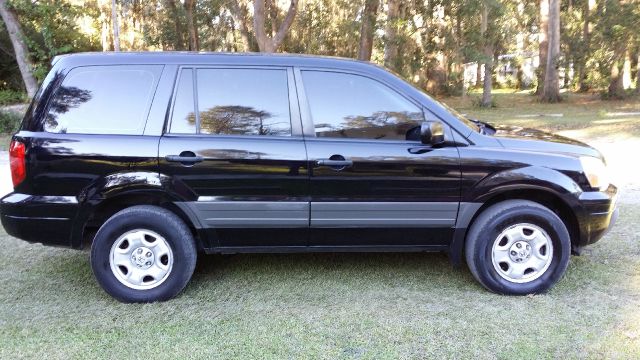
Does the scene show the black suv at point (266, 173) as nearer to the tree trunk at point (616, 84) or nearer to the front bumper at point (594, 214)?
the front bumper at point (594, 214)

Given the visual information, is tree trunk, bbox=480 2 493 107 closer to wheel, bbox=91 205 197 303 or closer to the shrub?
the shrub

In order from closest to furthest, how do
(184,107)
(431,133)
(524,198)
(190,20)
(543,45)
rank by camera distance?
1. (431,133)
2. (184,107)
3. (524,198)
4. (543,45)
5. (190,20)

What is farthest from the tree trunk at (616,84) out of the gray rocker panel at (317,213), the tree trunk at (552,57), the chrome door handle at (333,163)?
the chrome door handle at (333,163)

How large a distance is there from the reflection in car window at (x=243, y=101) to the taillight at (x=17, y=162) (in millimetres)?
1300

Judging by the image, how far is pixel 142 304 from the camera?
3.95m

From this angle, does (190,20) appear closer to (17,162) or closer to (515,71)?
(17,162)

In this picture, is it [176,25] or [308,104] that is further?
[176,25]

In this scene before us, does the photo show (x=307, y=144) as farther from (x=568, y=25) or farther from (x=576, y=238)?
(x=568, y=25)

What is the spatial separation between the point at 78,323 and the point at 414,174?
8.51 feet

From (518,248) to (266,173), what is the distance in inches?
77.9

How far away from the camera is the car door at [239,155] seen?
12.6 feet

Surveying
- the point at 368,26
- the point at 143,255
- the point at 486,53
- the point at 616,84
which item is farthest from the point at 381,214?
the point at 616,84

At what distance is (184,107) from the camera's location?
154 inches

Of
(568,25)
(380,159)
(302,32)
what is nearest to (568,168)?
(380,159)
